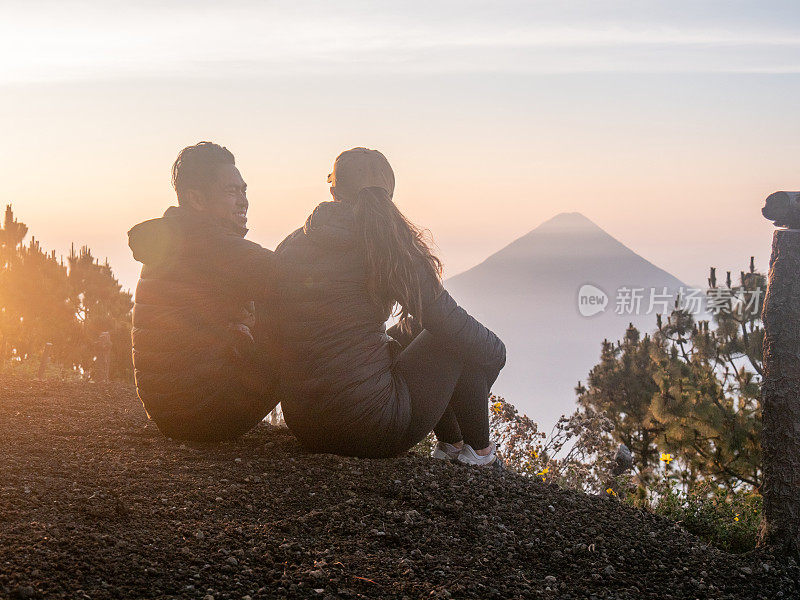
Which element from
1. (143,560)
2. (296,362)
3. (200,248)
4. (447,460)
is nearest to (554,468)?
(447,460)

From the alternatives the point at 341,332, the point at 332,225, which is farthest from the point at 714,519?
the point at 332,225

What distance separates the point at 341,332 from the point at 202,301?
0.83 m

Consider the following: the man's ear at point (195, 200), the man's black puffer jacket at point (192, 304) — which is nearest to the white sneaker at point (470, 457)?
the man's black puffer jacket at point (192, 304)

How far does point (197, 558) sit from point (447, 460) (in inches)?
75.2

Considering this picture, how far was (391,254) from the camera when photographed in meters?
3.76

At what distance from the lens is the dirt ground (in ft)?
9.45

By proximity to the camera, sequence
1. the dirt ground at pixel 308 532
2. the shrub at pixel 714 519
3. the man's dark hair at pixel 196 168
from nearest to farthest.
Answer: the dirt ground at pixel 308 532 < the man's dark hair at pixel 196 168 < the shrub at pixel 714 519

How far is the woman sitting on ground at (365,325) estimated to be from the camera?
380 cm

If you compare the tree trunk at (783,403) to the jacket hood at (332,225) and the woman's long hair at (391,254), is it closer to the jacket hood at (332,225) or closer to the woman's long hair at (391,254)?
the woman's long hair at (391,254)

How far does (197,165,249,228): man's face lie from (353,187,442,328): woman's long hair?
774mm

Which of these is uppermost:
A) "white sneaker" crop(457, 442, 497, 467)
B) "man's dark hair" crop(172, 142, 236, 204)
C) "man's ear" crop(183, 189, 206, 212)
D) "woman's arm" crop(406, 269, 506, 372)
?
"man's dark hair" crop(172, 142, 236, 204)

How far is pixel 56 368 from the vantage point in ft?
37.7

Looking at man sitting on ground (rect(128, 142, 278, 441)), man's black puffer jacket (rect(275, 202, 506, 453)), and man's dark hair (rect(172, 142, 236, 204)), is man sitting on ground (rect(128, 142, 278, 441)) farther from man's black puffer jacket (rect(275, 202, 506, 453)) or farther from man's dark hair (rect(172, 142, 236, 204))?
man's black puffer jacket (rect(275, 202, 506, 453))

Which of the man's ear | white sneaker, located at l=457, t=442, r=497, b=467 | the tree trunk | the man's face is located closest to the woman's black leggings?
white sneaker, located at l=457, t=442, r=497, b=467
